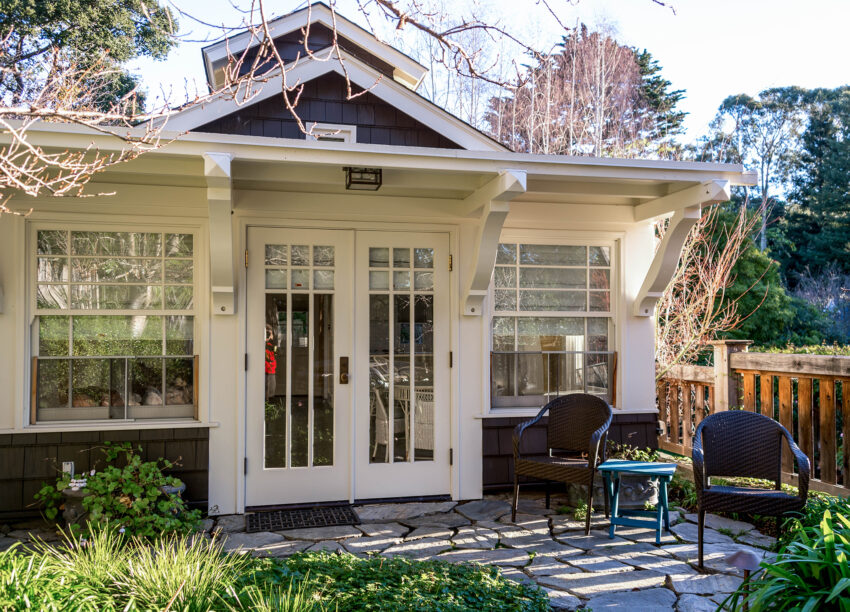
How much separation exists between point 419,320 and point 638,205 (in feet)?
6.65

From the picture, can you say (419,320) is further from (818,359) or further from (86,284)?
(818,359)

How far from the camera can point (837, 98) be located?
25.1m

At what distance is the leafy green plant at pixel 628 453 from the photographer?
17.5 ft

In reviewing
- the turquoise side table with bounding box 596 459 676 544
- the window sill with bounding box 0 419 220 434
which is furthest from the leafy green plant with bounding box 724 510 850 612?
the window sill with bounding box 0 419 220 434

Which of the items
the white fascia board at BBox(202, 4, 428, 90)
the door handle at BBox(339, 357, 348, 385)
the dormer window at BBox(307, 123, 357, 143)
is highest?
the white fascia board at BBox(202, 4, 428, 90)

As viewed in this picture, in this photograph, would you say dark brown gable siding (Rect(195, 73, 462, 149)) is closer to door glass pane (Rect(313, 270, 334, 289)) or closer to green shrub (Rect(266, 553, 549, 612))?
door glass pane (Rect(313, 270, 334, 289))

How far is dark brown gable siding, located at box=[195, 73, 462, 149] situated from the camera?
543cm

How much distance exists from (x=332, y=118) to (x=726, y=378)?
393 centimetres

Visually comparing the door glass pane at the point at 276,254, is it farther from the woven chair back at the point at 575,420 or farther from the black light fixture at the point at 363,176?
the woven chair back at the point at 575,420

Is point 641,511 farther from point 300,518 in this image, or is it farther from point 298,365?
point 298,365

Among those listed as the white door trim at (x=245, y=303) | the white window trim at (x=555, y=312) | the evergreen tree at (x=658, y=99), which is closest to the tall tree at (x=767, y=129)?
the evergreen tree at (x=658, y=99)

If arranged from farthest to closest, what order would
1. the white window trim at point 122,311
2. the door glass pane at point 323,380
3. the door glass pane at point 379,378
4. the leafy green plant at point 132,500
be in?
the door glass pane at point 379,378
the door glass pane at point 323,380
the white window trim at point 122,311
the leafy green plant at point 132,500

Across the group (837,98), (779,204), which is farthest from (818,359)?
(837,98)

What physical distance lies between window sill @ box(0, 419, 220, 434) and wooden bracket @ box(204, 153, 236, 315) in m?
0.80
